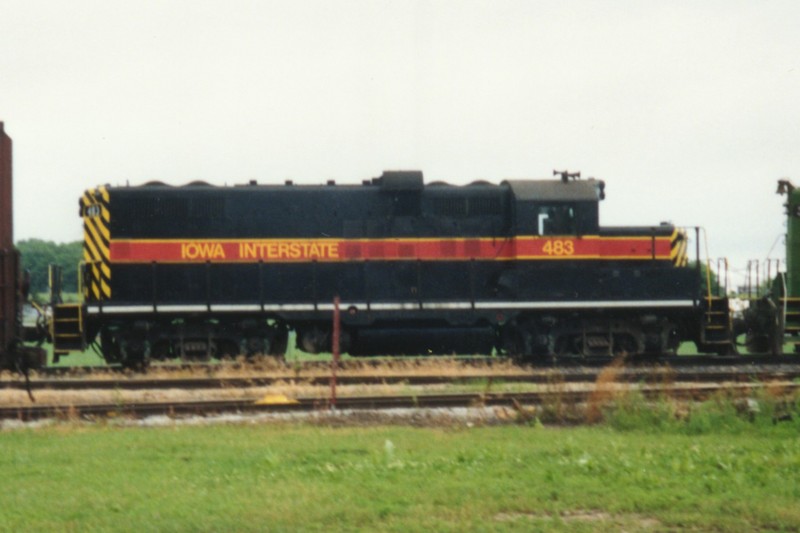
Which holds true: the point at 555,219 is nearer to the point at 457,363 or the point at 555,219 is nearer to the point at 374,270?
the point at 457,363

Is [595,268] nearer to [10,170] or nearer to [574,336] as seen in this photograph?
[574,336]

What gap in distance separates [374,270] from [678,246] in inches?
238

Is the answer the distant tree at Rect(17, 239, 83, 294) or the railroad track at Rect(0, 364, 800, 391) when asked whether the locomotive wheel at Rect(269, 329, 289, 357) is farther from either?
the distant tree at Rect(17, 239, 83, 294)

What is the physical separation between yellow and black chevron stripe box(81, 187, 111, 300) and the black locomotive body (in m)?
→ 0.03

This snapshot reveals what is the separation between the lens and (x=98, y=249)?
784 inches

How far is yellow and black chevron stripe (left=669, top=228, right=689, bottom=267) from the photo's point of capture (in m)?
20.9

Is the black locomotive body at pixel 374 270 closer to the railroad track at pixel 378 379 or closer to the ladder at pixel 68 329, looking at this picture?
the ladder at pixel 68 329

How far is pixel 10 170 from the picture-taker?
12094mm

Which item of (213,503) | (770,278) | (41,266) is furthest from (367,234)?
(41,266)

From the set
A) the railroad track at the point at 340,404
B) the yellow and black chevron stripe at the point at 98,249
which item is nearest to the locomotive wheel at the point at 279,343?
the yellow and black chevron stripe at the point at 98,249

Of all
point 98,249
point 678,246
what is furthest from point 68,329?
point 678,246

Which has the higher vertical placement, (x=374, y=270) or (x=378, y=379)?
(x=374, y=270)

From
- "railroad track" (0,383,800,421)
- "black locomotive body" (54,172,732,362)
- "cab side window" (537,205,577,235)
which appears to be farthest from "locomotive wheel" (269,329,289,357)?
"railroad track" (0,383,800,421)

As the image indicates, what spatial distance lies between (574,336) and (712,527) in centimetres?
1400
